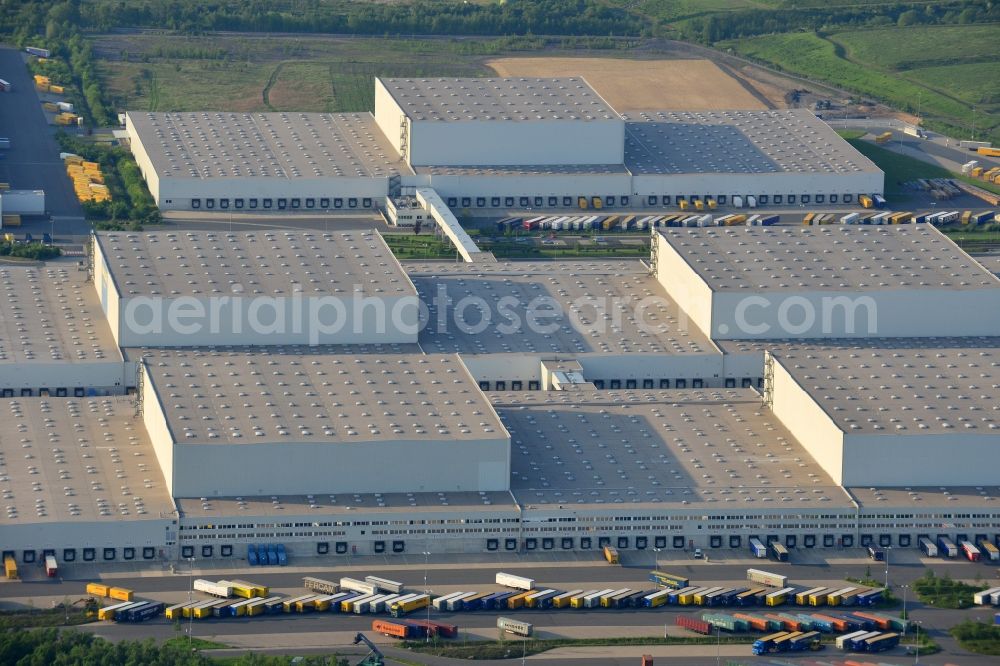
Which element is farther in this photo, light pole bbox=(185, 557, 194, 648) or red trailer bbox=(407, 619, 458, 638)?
red trailer bbox=(407, 619, 458, 638)

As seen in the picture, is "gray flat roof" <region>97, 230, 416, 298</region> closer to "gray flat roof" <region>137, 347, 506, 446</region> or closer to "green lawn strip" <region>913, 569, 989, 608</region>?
"gray flat roof" <region>137, 347, 506, 446</region>

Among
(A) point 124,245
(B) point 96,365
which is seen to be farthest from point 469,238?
(B) point 96,365

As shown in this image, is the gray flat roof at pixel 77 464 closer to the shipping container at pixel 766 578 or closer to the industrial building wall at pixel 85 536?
the industrial building wall at pixel 85 536

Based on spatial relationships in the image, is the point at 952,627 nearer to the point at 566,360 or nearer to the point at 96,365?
the point at 566,360

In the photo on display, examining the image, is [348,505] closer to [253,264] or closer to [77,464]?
[77,464]

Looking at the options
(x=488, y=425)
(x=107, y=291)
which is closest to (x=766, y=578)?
(x=488, y=425)

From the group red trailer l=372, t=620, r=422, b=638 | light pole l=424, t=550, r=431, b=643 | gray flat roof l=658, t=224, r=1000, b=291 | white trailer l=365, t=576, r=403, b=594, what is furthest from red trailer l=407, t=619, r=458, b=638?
gray flat roof l=658, t=224, r=1000, b=291
